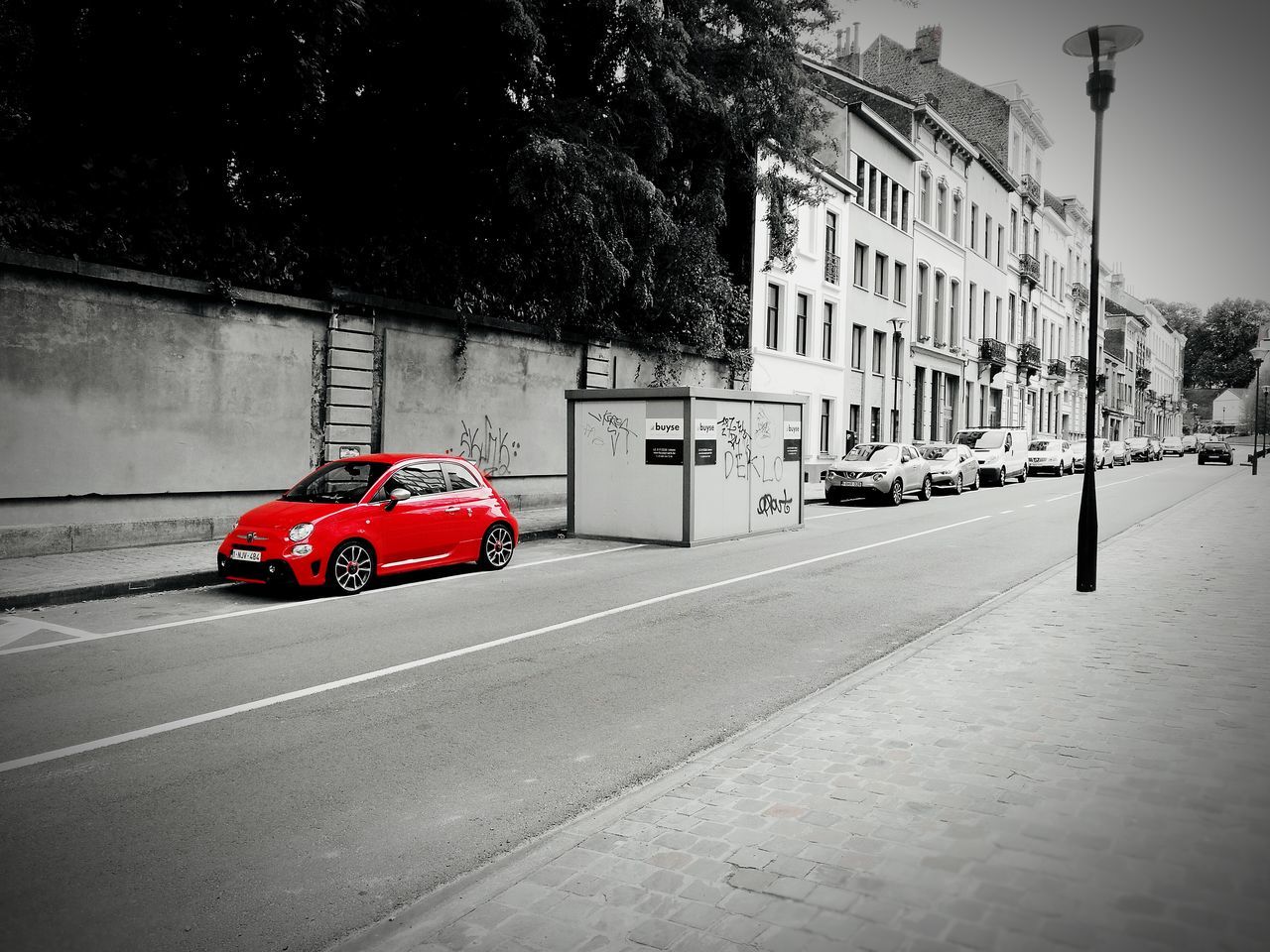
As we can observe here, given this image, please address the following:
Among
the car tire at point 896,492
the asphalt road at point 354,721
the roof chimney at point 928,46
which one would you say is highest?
the roof chimney at point 928,46

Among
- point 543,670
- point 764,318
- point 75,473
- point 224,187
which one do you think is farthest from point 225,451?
point 764,318

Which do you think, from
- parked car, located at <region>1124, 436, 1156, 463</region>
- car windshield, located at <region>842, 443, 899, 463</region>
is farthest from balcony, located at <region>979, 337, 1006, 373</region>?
car windshield, located at <region>842, 443, 899, 463</region>

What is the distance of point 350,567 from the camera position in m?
10.5

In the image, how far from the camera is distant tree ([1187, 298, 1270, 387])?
12850 cm

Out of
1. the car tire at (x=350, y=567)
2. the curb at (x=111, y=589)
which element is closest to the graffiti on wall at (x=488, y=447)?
the curb at (x=111, y=589)

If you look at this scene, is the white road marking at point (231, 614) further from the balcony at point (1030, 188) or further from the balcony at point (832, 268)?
Answer: the balcony at point (1030, 188)

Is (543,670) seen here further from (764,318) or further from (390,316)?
(764,318)

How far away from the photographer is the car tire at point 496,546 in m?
12.3

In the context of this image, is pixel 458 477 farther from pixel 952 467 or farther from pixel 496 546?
pixel 952 467

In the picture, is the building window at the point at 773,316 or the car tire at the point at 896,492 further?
the building window at the point at 773,316

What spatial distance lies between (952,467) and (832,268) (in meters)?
9.06

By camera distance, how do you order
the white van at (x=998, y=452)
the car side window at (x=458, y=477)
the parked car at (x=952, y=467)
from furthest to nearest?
the white van at (x=998, y=452)
the parked car at (x=952, y=467)
the car side window at (x=458, y=477)

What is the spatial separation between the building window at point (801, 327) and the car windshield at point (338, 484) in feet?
72.6

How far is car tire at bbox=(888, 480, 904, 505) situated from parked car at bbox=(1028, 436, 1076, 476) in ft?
61.1
